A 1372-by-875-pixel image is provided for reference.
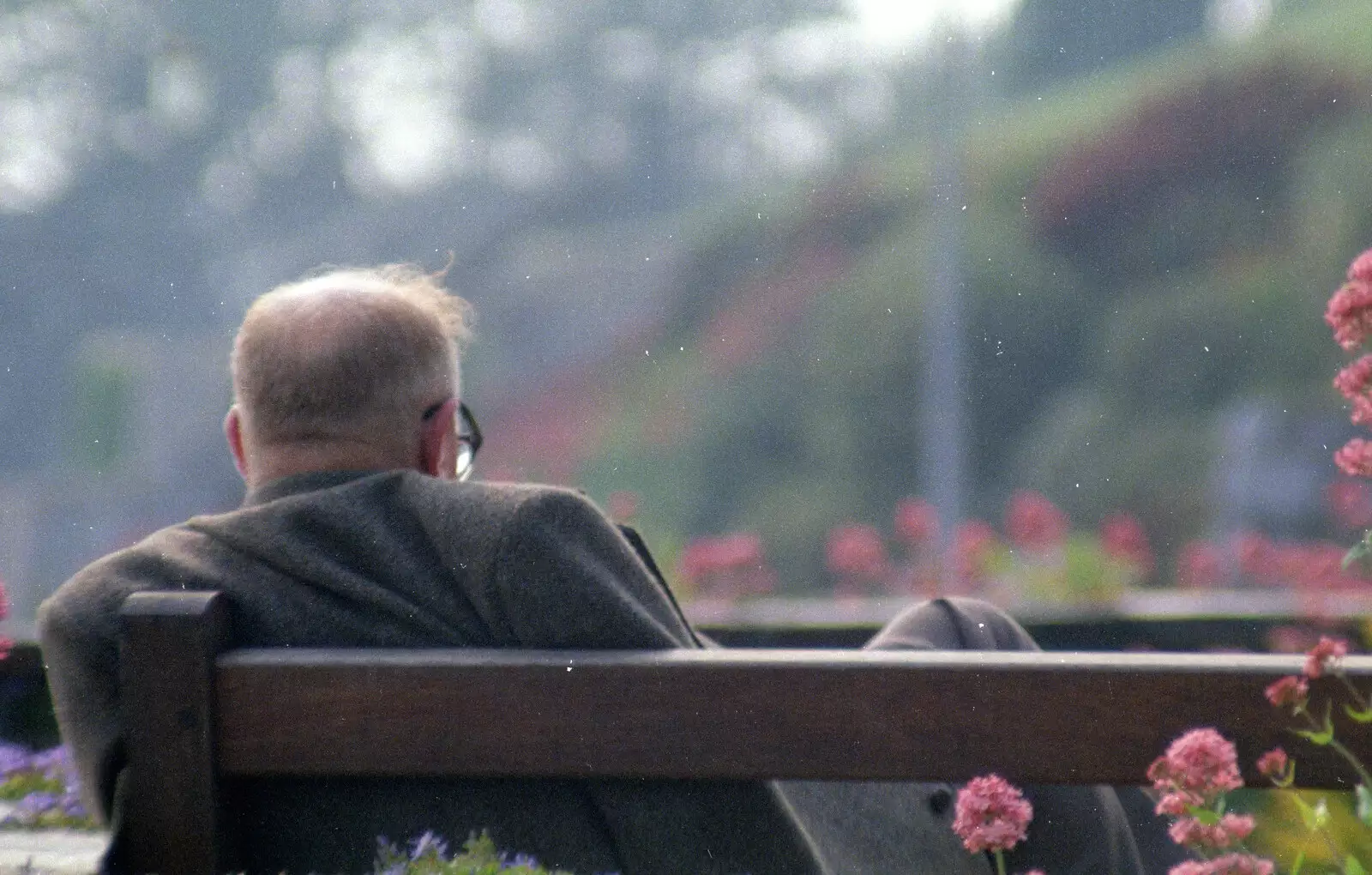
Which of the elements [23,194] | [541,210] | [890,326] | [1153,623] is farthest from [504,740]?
[541,210]

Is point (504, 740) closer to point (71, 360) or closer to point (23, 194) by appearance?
point (23, 194)

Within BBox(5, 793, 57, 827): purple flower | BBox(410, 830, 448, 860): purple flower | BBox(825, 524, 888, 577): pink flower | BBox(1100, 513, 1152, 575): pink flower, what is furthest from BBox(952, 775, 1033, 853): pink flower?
BBox(825, 524, 888, 577): pink flower

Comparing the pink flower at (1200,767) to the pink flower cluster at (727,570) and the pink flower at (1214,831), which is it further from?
the pink flower cluster at (727,570)

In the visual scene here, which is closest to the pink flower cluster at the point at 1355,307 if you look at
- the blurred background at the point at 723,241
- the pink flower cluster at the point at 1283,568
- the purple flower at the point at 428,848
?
the purple flower at the point at 428,848

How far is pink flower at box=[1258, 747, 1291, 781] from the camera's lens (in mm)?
1680

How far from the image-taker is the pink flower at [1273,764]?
1.68 metres

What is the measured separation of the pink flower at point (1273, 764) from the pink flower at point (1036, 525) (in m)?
5.23

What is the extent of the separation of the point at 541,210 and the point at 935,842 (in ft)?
104

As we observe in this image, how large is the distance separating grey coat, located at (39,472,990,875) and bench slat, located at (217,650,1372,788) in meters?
0.14

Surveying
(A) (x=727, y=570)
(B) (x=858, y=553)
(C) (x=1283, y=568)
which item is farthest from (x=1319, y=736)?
(B) (x=858, y=553)

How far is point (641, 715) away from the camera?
5.98ft

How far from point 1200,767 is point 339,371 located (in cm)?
123

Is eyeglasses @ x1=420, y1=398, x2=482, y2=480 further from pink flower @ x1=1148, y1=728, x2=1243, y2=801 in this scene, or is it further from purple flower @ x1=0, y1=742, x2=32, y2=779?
pink flower @ x1=1148, y1=728, x2=1243, y2=801

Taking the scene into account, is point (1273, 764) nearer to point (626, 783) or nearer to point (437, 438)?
point (626, 783)
